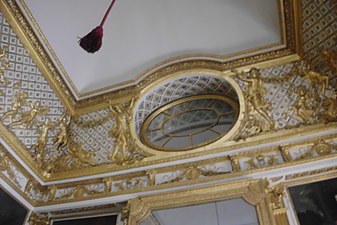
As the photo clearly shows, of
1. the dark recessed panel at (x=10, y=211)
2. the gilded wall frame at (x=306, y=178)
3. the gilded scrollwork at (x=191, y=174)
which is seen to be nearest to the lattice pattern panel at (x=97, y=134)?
the gilded scrollwork at (x=191, y=174)

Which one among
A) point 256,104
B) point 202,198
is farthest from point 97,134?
point 256,104

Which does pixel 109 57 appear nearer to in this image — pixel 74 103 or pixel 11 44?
pixel 74 103

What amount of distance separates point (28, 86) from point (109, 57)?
176 centimetres

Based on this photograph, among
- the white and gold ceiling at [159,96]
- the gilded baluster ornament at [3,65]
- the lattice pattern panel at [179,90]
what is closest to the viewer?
the white and gold ceiling at [159,96]

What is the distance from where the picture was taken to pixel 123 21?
7.22 metres

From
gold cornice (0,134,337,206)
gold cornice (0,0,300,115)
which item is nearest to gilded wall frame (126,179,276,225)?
gold cornice (0,134,337,206)

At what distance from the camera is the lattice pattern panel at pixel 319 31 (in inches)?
229

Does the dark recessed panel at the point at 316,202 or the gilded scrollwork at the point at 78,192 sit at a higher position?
the gilded scrollwork at the point at 78,192

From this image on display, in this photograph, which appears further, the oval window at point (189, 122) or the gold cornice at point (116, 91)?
the oval window at point (189, 122)

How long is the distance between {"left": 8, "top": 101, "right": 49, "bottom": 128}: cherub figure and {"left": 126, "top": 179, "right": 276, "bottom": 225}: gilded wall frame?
251 cm

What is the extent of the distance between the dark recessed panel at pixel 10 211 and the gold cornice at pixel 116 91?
225cm

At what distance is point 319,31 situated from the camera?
240 inches

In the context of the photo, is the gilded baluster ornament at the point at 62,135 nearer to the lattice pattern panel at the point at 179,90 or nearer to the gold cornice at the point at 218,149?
the gold cornice at the point at 218,149

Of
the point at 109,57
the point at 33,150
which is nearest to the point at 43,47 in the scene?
the point at 109,57
